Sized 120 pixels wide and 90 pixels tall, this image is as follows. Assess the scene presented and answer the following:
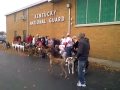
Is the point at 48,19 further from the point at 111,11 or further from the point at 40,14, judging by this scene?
the point at 111,11

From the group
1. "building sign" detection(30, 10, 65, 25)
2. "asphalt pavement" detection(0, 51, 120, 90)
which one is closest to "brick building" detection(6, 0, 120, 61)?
"building sign" detection(30, 10, 65, 25)

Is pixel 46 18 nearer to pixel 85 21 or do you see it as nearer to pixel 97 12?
pixel 85 21

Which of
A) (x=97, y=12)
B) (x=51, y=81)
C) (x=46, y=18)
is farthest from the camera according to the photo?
(x=46, y=18)

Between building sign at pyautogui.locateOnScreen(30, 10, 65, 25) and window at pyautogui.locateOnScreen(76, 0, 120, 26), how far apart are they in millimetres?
3196

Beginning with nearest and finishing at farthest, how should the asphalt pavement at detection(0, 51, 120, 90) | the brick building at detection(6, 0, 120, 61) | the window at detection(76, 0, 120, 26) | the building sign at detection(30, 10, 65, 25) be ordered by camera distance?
1. the asphalt pavement at detection(0, 51, 120, 90)
2. the window at detection(76, 0, 120, 26)
3. the brick building at detection(6, 0, 120, 61)
4. the building sign at detection(30, 10, 65, 25)

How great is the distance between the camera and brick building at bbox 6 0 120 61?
63.6 ft

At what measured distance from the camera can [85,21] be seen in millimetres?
22641

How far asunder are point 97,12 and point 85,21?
1915 mm

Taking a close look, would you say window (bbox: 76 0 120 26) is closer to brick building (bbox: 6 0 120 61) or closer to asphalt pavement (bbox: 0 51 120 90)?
brick building (bbox: 6 0 120 61)

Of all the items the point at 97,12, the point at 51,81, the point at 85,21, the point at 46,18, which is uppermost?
the point at 46,18

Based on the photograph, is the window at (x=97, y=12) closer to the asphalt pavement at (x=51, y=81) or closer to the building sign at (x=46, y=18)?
the building sign at (x=46, y=18)

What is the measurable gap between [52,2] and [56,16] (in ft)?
5.02

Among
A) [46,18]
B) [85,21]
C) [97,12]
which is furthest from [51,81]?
[46,18]

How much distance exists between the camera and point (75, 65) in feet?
49.0
